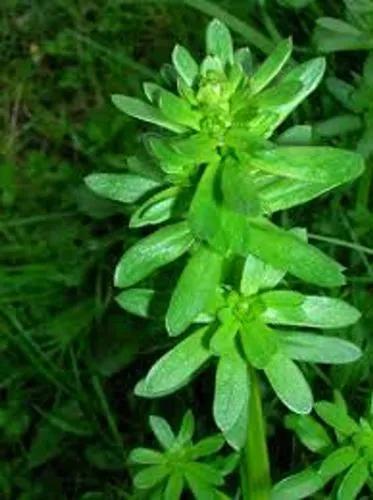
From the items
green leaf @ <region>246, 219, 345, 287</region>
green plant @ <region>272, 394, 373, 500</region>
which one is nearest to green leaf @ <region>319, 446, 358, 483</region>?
green plant @ <region>272, 394, 373, 500</region>

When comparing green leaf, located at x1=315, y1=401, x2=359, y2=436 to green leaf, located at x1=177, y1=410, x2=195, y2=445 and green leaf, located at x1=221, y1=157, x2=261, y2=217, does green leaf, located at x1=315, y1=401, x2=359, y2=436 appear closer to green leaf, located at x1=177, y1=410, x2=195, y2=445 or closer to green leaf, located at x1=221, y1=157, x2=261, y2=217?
green leaf, located at x1=177, y1=410, x2=195, y2=445

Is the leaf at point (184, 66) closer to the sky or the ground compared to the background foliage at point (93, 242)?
closer to the sky

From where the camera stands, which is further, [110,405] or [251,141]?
[110,405]

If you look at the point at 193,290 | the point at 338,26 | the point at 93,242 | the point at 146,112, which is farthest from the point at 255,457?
the point at 93,242

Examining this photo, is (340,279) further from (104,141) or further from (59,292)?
(104,141)

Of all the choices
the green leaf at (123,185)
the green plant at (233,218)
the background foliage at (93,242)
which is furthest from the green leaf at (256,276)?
the background foliage at (93,242)

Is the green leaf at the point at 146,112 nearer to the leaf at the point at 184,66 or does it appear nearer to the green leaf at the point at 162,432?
the leaf at the point at 184,66

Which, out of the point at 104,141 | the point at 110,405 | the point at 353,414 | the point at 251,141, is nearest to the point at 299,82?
the point at 251,141
